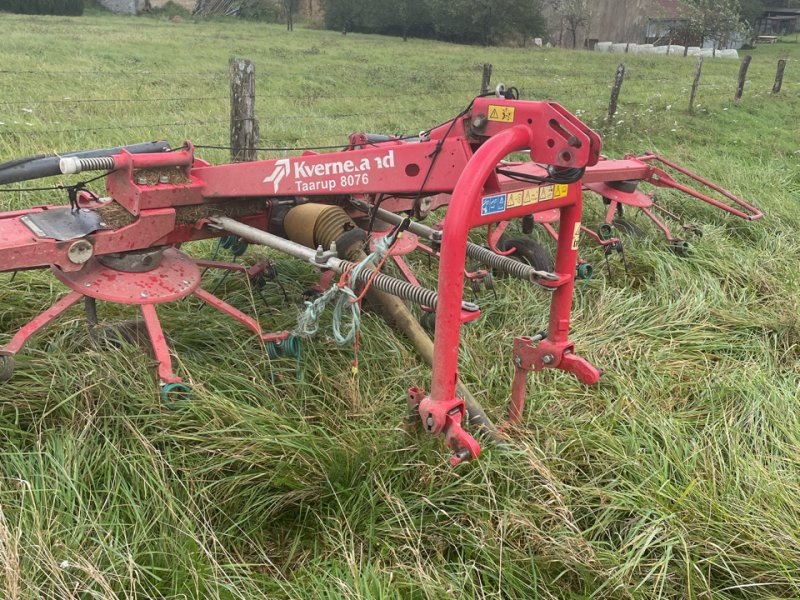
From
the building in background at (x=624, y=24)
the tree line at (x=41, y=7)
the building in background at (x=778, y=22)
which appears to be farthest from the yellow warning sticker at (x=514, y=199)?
the building in background at (x=778, y=22)

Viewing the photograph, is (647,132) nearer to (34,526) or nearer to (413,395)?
(413,395)

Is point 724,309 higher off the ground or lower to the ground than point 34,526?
higher

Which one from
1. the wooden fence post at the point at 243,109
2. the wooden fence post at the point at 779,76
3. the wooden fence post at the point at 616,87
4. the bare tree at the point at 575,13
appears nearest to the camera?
the wooden fence post at the point at 243,109

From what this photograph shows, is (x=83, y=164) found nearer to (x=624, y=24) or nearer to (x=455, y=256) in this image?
(x=455, y=256)

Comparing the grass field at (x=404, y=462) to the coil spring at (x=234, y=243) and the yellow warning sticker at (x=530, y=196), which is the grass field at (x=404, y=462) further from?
the yellow warning sticker at (x=530, y=196)

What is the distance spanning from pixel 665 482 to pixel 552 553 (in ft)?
1.80

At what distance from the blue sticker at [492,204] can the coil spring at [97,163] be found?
1841 mm

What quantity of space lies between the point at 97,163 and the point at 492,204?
1.86 metres

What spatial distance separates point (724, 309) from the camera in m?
4.43

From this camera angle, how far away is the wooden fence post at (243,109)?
16.6 feet

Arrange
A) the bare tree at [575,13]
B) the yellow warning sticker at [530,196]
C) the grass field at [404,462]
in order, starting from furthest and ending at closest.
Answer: the bare tree at [575,13] < the yellow warning sticker at [530,196] < the grass field at [404,462]

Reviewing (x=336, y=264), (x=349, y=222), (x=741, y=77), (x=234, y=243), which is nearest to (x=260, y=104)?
(x=234, y=243)

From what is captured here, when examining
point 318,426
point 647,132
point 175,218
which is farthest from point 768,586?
point 647,132

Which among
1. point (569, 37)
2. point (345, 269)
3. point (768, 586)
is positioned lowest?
point (768, 586)
